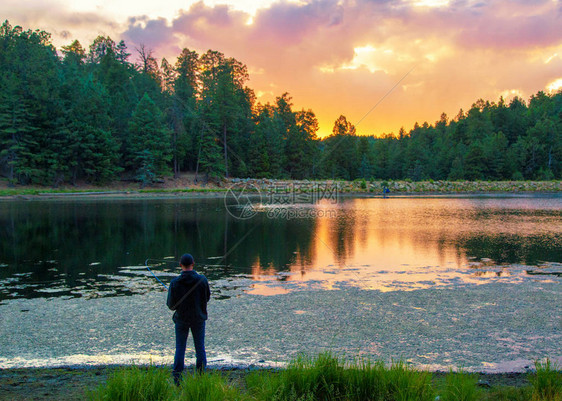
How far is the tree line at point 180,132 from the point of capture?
60.5 meters

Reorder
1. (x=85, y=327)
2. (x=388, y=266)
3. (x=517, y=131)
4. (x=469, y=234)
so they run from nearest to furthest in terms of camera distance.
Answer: (x=85, y=327) < (x=388, y=266) < (x=469, y=234) < (x=517, y=131)

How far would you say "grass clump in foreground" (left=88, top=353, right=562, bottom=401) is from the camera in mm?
4625

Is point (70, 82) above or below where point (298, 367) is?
above

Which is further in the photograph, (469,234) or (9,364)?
(469,234)

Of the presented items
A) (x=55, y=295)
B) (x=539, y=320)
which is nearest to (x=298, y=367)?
(x=539, y=320)

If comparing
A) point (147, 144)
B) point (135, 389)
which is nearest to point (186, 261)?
point (135, 389)

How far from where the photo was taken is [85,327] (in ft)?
25.9

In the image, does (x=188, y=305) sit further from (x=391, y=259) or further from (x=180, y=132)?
(x=180, y=132)

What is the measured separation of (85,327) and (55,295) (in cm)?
287

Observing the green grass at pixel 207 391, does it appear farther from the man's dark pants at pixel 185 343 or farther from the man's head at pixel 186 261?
the man's head at pixel 186 261

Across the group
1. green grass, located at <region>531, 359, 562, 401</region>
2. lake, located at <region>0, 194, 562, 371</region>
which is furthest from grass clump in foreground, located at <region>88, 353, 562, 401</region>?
lake, located at <region>0, 194, 562, 371</region>

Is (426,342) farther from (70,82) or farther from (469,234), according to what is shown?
(70,82)

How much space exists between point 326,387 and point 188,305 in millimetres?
2061

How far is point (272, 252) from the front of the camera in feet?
53.6
